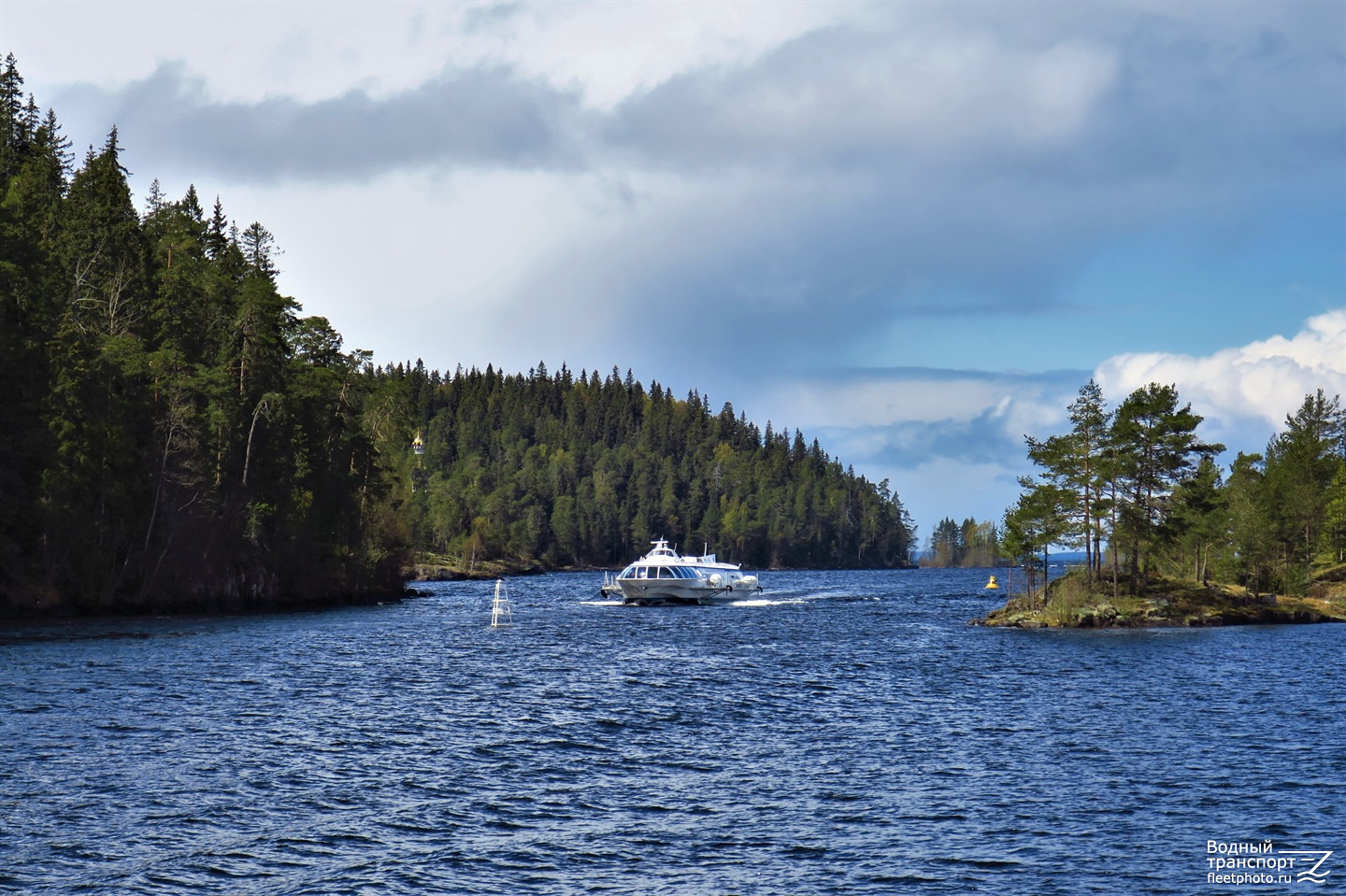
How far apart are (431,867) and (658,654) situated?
44045 mm

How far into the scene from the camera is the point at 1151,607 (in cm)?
8631

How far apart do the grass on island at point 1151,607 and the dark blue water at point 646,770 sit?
23.0m

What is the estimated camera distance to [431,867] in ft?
72.0

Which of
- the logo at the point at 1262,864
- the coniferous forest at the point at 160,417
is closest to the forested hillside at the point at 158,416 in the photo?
the coniferous forest at the point at 160,417

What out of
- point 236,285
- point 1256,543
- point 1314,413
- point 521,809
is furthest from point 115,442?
point 1314,413

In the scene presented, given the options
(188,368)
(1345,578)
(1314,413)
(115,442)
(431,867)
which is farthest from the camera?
(1314,413)

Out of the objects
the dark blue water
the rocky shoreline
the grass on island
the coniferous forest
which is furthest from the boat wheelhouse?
the dark blue water

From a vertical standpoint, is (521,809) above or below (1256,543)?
below

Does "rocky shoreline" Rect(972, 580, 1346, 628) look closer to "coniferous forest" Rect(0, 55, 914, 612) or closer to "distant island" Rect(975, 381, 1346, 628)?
"distant island" Rect(975, 381, 1346, 628)

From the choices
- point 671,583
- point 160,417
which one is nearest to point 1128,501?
point 671,583

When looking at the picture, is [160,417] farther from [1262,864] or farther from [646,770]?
[1262,864]

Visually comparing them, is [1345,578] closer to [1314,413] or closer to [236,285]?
[1314,413]

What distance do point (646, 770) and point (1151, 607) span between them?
214ft

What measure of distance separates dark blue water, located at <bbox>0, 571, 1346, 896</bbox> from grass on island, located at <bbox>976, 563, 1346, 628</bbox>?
23046 millimetres
